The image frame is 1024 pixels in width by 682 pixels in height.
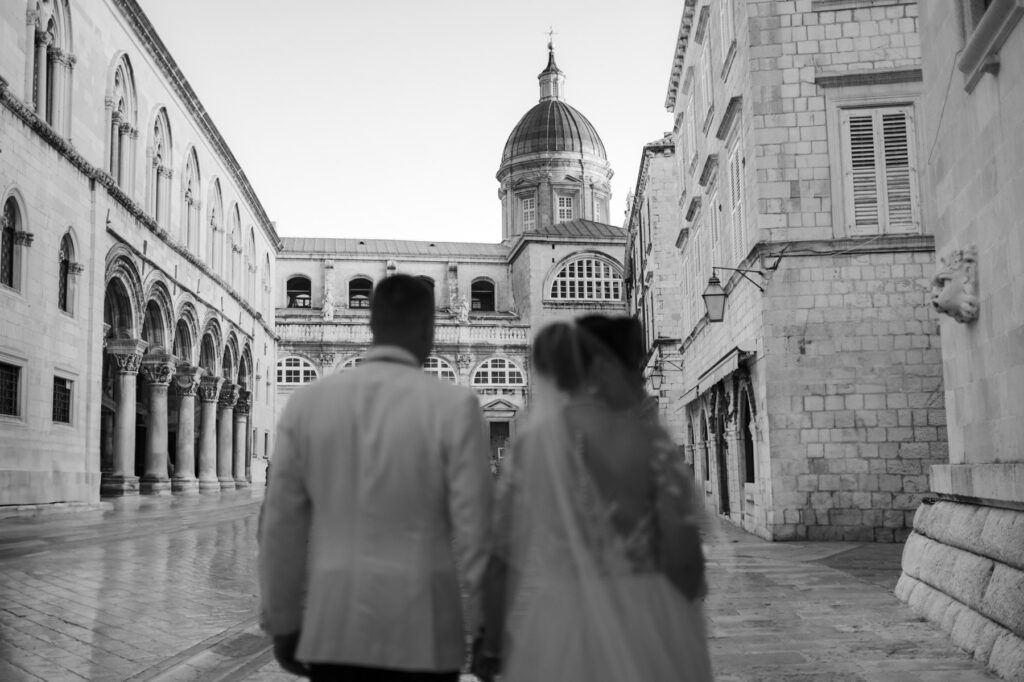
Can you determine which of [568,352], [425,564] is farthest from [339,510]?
[568,352]

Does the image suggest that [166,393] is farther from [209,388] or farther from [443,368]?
[443,368]

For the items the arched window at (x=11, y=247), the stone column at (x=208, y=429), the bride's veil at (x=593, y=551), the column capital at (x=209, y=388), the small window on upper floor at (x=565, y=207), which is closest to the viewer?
the bride's veil at (x=593, y=551)

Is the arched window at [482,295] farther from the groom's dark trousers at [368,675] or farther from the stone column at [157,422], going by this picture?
the groom's dark trousers at [368,675]

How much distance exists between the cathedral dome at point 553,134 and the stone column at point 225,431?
3336 centimetres

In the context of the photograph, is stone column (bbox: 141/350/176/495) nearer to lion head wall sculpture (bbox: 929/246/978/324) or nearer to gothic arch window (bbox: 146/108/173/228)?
gothic arch window (bbox: 146/108/173/228)

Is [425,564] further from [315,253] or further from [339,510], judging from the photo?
[315,253]

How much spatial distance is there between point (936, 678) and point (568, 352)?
13.6ft

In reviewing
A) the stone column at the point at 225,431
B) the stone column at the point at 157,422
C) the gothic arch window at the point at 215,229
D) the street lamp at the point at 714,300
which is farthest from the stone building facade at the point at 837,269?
the stone column at the point at 225,431

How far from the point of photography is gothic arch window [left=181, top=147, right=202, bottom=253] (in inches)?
1364

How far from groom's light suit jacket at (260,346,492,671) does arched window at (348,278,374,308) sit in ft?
206

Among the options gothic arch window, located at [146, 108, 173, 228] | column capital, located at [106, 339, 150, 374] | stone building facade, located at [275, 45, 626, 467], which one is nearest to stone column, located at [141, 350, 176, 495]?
column capital, located at [106, 339, 150, 374]

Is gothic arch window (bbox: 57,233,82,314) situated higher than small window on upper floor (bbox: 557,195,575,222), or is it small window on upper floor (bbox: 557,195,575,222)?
small window on upper floor (bbox: 557,195,575,222)

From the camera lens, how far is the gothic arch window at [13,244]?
1984 centimetres

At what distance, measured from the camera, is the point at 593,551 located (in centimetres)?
300
